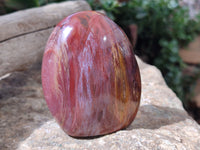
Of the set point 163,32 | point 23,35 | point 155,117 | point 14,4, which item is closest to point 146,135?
point 155,117

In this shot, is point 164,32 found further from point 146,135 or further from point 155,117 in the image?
point 146,135

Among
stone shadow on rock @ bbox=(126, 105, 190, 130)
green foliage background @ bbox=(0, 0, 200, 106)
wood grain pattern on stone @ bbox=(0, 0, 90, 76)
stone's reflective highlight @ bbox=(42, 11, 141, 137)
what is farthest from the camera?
green foliage background @ bbox=(0, 0, 200, 106)

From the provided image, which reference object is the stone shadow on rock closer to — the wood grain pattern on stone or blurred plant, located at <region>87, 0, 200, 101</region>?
the wood grain pattern on stone

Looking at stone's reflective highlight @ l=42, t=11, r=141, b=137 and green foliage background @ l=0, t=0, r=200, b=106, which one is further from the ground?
stone's reflective highlight @ l=42, t=11, r=141, b=137

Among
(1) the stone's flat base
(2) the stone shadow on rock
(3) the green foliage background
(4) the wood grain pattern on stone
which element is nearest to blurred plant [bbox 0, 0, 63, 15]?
(4) the wood grain pattern on stone

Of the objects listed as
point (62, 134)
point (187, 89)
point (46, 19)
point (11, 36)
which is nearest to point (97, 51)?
point (62, 134)

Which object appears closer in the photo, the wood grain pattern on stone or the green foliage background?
the wood grain pattern on stone
